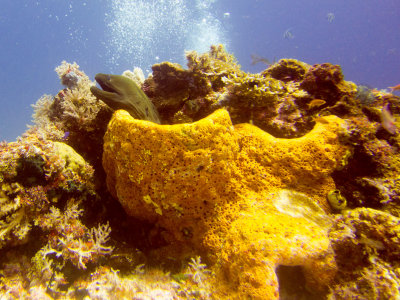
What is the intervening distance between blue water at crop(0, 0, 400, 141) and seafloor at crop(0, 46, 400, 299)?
8397cm

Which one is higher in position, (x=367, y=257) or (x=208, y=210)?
(x=208, y=210)

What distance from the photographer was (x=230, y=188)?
3010 millimetres

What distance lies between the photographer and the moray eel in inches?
128

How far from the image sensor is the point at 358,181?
324cm

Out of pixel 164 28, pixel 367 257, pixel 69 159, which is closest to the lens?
pixel 367 257

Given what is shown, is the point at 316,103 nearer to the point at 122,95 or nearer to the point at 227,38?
the point at 122,95

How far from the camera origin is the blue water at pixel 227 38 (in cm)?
8650

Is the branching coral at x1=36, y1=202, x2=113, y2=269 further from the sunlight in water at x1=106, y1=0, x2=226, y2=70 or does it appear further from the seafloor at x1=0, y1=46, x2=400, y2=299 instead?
the sunlight in water at x1=106, y1=0, x2=226, y2=70

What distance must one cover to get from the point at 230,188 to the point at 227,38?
101849 millimetres

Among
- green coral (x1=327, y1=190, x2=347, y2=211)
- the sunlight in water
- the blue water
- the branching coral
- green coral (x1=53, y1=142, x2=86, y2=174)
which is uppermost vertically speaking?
the blue water

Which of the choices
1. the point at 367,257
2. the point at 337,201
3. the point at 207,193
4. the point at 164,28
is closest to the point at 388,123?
the point at 337,201

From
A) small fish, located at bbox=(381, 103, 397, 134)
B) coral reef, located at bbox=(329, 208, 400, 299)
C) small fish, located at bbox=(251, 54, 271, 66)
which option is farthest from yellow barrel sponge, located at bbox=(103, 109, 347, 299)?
small fish, located at bbox=(251, 54, 271, 66)

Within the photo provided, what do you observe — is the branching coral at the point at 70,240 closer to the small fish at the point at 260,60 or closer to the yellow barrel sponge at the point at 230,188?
the yellow barrel sponge at the point at 230,188

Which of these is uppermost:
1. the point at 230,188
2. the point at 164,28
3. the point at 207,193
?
the point at 164,28
